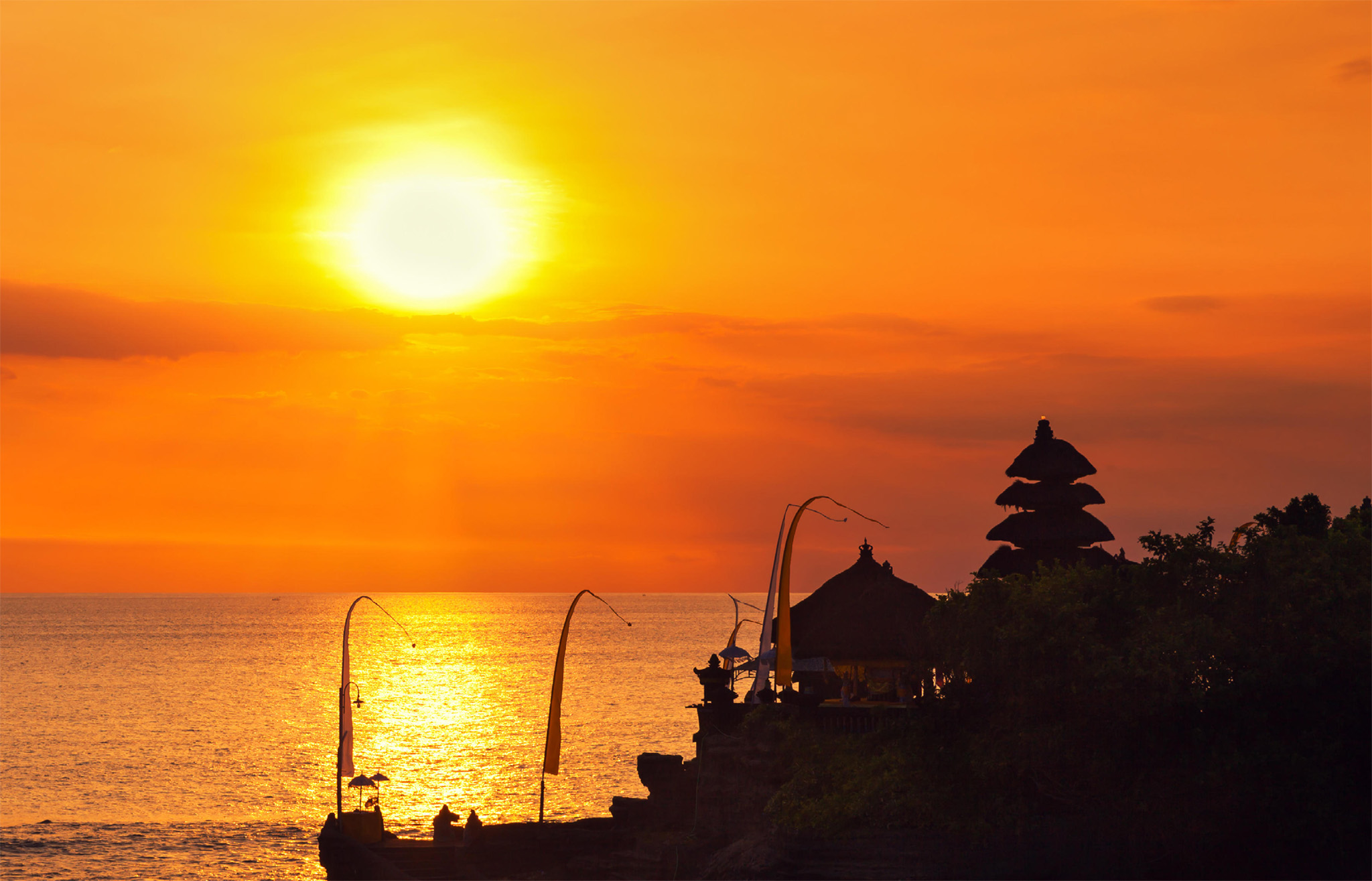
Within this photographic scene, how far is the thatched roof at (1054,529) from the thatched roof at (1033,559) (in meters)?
0.31

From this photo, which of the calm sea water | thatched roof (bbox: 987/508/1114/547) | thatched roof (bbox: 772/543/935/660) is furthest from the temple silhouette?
the calm sea water

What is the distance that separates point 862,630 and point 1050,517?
31.2 ft

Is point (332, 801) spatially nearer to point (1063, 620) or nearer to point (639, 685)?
point (1063, 620)

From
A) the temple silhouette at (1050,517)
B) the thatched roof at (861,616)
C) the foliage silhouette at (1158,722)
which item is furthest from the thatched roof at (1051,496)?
the foliage silhouette at (1158,722)

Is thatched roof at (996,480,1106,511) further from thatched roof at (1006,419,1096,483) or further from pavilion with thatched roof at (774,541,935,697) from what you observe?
pavilion with thatched roof at (774,541,935,697)

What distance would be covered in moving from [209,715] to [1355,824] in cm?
12886

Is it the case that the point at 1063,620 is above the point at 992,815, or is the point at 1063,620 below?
above

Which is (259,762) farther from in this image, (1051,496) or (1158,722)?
(1158,722)

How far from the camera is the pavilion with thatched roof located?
50531 mm

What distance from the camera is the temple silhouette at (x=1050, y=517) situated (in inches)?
2098

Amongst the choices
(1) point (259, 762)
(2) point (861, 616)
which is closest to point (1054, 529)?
(2) point (861, 616)

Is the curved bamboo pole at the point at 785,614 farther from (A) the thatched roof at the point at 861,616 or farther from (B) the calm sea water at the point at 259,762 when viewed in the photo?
(B) the calm sea water at the point at 259,762

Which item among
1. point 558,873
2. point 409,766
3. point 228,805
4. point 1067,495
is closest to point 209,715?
point 409,766

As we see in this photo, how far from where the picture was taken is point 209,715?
142500mm
